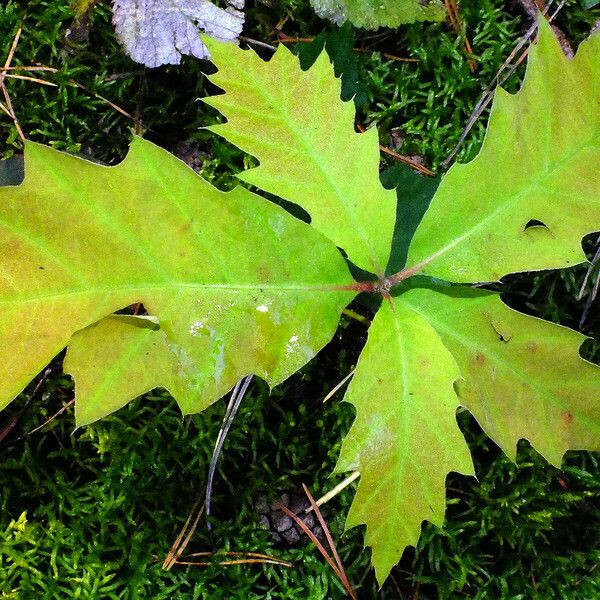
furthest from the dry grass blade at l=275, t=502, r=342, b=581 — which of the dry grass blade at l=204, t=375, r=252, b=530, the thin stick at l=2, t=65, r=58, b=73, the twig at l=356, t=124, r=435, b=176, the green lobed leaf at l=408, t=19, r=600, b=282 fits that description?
the thin stick at l=2, t=65, r=58, b=73

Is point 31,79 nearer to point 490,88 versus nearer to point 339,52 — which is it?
point 339,52

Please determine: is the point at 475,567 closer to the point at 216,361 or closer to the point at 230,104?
the point at 216,361

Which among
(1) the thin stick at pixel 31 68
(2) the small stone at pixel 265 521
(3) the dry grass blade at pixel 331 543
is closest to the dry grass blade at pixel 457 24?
(1) the thin stick at pixel 31 68

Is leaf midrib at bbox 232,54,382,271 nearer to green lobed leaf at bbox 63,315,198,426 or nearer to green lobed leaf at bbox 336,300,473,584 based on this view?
green lobed leaf at bbox 336,300,473,584

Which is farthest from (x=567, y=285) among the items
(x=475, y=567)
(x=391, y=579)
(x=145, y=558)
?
(x=145, y=558)

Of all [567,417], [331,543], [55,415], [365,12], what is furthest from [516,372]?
[55,415]

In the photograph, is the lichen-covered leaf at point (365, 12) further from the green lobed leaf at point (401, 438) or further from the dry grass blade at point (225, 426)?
the dry grass blade at point (225, 426)
